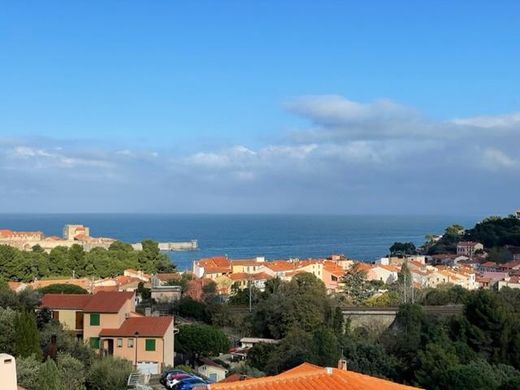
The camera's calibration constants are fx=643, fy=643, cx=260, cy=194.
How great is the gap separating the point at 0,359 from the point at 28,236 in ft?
308

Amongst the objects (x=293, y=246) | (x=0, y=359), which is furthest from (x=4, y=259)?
(x=293, y=246)

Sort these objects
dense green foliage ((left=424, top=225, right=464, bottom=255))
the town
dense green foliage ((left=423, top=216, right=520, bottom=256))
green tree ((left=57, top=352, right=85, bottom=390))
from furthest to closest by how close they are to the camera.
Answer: dense green foliage ((left=424, top=225, right=464, bottom=255)) < dense green foliage ((left=423, top=216, right=520, bottom=256)) < the town < green tree ((left=57, top=352, right=85, bottom=390))

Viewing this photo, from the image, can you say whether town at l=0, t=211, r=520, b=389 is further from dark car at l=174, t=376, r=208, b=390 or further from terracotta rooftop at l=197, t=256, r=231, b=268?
terracotta rooftop at l=197, t=256, r=231, b=268

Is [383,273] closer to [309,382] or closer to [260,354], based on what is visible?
[260,354]

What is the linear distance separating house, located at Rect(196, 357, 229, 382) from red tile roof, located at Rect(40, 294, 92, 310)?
4.61m

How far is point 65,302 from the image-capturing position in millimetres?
22062

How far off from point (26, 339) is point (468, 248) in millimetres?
79495

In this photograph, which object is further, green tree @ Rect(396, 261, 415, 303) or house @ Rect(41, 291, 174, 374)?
green tree @ Rect(396, 261, 415, 303)

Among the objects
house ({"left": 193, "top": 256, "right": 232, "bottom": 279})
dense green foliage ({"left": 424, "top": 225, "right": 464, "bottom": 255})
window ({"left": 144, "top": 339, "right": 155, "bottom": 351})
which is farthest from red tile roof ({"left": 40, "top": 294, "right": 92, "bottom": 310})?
dense green foliage ({"left": 424, "top": 225, "right": 464, "bottom": 255})

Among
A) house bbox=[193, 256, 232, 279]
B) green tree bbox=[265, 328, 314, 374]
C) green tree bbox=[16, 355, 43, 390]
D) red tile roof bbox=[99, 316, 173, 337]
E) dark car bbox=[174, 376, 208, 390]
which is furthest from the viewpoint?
house bbox=[193, 256, 232, 279]

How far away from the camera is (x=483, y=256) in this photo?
80.4 meters

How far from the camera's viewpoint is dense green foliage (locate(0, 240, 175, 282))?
159 feet

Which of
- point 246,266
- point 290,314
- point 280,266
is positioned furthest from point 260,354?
point 246,266

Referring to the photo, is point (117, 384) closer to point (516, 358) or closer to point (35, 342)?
point (35, 342)
